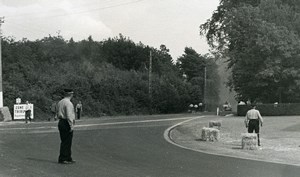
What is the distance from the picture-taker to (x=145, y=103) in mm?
63969

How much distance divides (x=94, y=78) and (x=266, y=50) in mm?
20982

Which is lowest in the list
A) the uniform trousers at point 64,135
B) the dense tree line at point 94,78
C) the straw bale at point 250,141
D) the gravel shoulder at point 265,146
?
the gravel shoulder at point 265,146

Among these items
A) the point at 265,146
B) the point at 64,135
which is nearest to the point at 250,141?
the point at 265,146

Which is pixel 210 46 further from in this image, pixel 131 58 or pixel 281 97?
pixel 131 58

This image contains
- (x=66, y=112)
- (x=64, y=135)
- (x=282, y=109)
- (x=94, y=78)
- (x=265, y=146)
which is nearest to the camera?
(x=66, y=112)

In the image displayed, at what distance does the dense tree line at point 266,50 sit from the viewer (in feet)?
148

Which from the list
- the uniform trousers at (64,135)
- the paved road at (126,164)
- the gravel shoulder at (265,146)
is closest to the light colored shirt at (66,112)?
the uniform trousers at (64,135)

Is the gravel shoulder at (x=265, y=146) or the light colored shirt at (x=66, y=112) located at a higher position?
the light colored shirt at (x=66, y=112)

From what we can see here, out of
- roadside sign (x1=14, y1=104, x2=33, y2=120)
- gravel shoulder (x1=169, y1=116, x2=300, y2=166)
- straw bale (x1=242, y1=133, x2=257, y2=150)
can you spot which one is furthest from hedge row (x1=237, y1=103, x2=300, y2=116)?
straw bale (x1=242, y1=133, x2=257, y2=150)

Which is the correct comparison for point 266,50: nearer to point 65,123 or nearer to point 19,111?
point 19,111

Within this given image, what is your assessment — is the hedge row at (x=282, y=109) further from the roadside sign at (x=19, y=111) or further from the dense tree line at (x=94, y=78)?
the roadside sign at (x=19, y=111)

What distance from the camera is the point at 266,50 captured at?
45.5m

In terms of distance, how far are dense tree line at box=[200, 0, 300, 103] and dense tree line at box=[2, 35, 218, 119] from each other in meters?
15.2

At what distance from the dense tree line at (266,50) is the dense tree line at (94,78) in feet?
49.8
